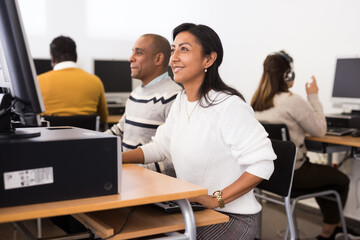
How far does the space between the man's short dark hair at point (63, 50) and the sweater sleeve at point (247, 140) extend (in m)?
1.96

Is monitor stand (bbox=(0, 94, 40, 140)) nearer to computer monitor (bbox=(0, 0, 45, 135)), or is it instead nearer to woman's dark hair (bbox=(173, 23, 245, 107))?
computer monitor (bbox=(0, 0, 45, 135))

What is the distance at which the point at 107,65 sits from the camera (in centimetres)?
434

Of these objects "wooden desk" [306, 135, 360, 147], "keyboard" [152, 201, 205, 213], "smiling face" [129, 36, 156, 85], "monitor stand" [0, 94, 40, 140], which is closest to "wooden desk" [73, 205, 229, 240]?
"keyboard" [152, 201, 205, 213]

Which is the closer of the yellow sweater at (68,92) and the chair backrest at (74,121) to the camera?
the chair backrest at (74,121)

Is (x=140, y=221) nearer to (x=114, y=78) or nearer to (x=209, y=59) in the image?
(x=209, y=59)

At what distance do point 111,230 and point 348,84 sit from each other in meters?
2.51

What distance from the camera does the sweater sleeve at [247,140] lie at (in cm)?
146

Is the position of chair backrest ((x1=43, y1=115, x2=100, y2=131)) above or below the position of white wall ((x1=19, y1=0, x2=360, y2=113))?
below

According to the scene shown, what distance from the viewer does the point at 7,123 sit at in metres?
1.22

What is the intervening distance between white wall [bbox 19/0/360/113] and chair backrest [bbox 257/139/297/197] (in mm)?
1665

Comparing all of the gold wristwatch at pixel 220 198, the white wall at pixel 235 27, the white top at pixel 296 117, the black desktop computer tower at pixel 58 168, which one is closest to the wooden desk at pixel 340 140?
the white top at pixel 296 117

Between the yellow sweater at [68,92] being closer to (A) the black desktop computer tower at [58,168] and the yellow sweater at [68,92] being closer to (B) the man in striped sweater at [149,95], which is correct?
(B) the man in striped sweater at [149,95]

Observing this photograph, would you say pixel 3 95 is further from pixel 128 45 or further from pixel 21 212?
pixel 128 45

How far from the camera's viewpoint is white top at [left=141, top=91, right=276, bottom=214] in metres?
1.47
